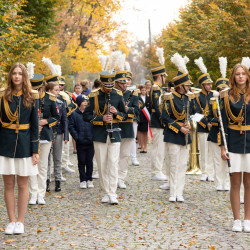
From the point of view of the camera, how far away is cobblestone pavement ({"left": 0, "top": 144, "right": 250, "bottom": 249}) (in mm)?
6656

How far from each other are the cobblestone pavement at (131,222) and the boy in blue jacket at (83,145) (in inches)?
14.8

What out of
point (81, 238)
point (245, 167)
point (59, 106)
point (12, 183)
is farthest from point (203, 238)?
point (59, 106)

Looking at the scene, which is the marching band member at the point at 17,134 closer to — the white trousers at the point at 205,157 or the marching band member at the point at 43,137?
the marching band member at the point at 43,137

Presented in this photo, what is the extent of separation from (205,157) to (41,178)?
436 cm

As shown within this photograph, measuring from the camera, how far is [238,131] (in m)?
7.27

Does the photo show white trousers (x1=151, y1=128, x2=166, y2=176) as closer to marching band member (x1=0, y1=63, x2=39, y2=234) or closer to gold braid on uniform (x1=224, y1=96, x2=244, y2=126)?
gold braid on uniform (x1=224, y1=96, x2=244, y2=126)

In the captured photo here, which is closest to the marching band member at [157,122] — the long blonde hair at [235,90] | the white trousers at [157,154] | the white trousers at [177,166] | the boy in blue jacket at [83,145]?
the white trousers at [157,154]

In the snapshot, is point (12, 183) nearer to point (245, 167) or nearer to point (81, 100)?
point (245, 167)

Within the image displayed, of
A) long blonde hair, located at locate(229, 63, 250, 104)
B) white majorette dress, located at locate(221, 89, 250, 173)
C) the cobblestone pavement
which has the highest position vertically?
long blonde hair, located at locate(229, 63, 250, 104)

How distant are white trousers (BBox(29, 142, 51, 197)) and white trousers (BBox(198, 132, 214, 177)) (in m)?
3.88

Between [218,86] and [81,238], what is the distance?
197 inches

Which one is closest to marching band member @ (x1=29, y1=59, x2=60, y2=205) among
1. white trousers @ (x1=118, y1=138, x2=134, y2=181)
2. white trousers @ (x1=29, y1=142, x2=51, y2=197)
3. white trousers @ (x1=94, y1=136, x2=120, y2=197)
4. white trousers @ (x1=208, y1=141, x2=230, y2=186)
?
white trousers @ (x1=29, y1=142, x2=51, y2=197)

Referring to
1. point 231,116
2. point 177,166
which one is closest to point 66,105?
point 177,166

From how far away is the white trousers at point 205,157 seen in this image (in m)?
11.6
